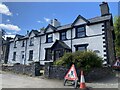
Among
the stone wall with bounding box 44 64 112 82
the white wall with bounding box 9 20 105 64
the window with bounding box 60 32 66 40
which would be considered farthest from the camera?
the window with bounding box 60 32 66 40

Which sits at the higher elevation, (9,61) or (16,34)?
(16,34)

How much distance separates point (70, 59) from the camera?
14297 mm

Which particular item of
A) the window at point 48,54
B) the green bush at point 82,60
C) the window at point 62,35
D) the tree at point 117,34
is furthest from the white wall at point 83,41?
Answer: the tree at point 117,34

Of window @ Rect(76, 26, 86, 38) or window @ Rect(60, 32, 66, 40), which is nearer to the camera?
window @ Rect(76, 26, 86, 38)

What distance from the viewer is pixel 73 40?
23703 millimetres

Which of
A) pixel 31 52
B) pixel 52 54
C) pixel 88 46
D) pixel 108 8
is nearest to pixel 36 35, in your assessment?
pixel 31 52

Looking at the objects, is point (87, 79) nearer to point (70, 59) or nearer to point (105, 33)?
point (70, 59)

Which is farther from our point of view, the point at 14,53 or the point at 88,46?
the point at 14,53

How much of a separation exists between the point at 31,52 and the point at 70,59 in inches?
643

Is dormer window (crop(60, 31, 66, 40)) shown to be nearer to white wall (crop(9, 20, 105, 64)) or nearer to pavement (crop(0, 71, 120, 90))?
white wall (crop(9, 20, 105, 64))

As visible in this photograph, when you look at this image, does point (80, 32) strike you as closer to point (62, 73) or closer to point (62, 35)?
point (62, 35)

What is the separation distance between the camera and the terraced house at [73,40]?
21.0 metres

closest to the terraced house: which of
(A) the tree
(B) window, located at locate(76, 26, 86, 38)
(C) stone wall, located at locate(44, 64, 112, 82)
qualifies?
(B) window, located at locate(76, 26, 86, 38)

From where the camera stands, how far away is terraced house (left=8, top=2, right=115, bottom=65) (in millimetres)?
20984
